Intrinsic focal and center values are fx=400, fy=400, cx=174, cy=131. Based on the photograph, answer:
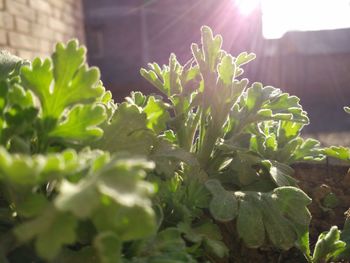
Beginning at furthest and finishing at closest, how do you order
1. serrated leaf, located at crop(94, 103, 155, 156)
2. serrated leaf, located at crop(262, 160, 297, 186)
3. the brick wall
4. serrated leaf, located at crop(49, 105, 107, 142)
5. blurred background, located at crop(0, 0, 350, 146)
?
blurred background, located at crop(0, 0, 350, 146) → the brick wall → serrated leaf, located at crop(262, 160, 297, 186) → serrated leaf, located at crop(94, 103, 155, 156) → serrated leaf, located at crop(49, 105, 107, 142)


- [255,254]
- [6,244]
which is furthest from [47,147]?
[255,254]

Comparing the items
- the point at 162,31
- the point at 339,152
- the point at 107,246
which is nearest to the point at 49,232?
the point at 107,246

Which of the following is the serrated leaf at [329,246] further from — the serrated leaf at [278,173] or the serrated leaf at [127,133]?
the serrated leaf at [127,133]

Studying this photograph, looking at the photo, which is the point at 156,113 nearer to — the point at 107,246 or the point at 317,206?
the point at 107,246

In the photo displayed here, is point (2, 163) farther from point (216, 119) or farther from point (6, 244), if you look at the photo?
point (216, 119)

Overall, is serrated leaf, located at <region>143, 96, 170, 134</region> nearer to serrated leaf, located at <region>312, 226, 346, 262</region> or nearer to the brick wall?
serrated leaf, located at <region>312, 226, 346, 262</region>

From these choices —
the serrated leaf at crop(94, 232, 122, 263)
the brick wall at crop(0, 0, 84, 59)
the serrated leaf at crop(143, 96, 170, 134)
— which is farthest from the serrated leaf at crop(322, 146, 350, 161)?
the brick wall at crop(0, 0, 84, 59)

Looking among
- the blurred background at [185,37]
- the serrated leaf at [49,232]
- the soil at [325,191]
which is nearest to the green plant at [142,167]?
the serrated leaf at [49,232]
